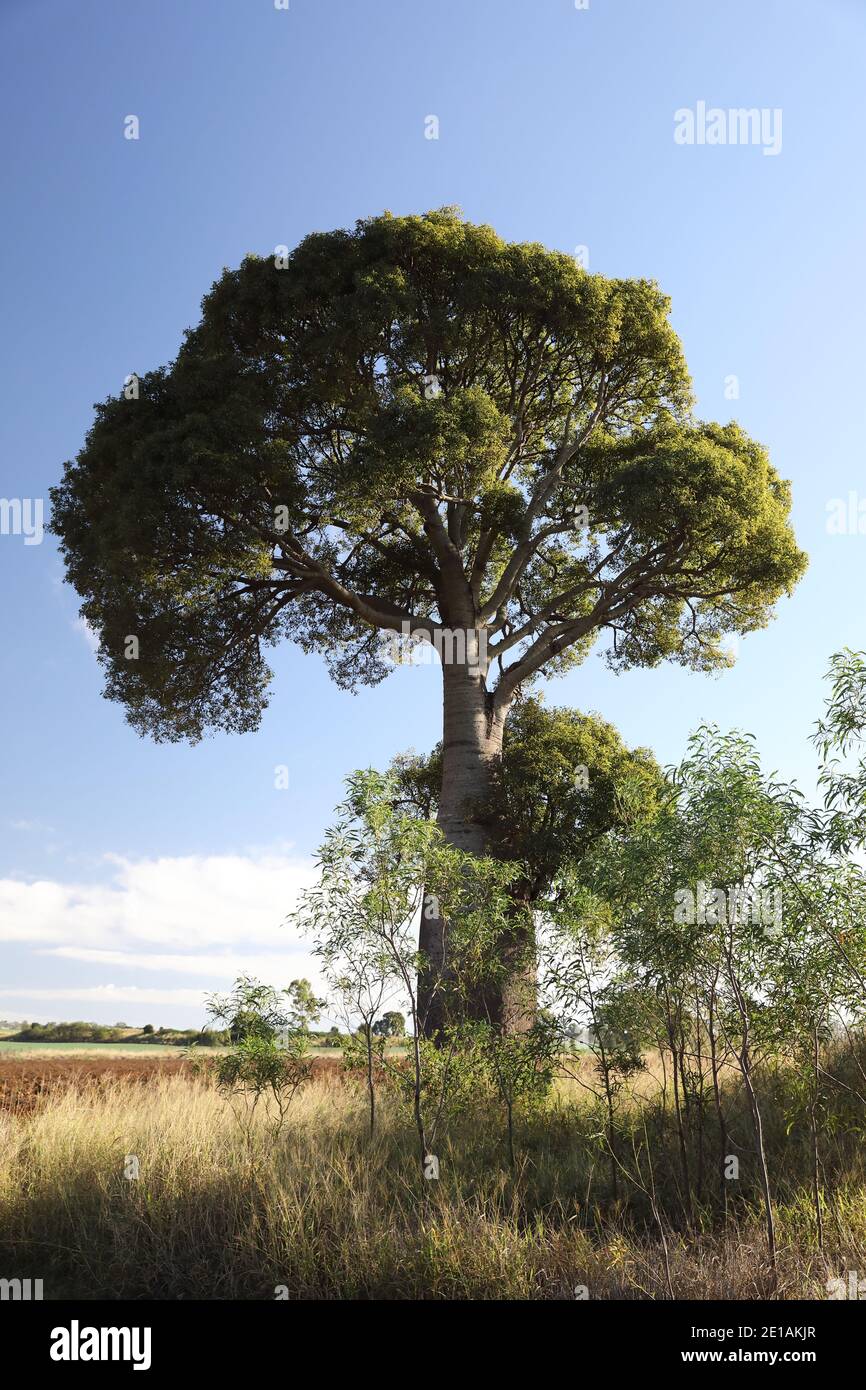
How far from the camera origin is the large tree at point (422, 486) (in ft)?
50.4

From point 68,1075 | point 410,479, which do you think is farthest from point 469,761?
point 68,1075

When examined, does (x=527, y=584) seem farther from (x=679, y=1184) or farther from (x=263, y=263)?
(x=679, y=1184)

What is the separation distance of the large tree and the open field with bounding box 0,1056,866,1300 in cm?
552

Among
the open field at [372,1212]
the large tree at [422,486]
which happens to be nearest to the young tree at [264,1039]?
the open field at [372,1212]

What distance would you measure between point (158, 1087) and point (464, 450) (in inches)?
383

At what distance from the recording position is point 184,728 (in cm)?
1841

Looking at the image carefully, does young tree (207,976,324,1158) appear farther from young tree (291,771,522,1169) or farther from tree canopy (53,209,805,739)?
tree canopy (53,209,805,739)

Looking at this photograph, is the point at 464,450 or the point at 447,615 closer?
the point at 464,450

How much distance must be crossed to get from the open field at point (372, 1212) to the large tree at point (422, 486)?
552cm

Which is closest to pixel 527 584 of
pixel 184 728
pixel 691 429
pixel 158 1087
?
pixel 691 429

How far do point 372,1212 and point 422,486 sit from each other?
11209 mm

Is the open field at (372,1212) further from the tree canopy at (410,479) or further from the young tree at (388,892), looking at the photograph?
the tree canopy at (410,479)

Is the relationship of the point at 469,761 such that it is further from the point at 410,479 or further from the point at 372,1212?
the point at 372,1212

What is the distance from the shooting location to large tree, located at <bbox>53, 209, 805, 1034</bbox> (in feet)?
50.4
